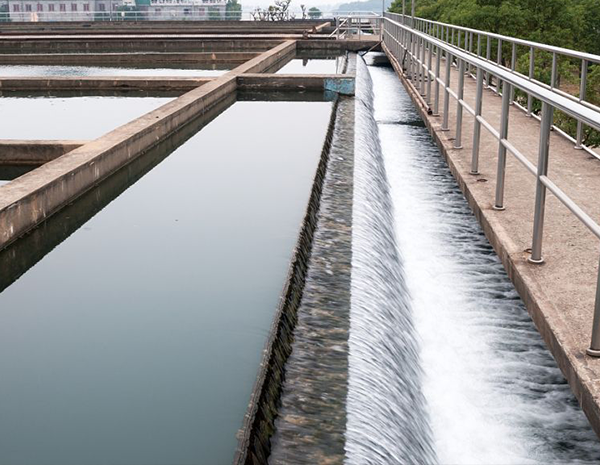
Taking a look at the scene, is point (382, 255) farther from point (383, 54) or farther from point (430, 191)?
point (383, 54)

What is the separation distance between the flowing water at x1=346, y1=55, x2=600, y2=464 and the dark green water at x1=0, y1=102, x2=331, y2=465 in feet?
2.00

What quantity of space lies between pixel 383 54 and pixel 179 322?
2310cm

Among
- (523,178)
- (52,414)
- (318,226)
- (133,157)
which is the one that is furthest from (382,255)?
(133,157)

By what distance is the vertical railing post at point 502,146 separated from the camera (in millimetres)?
5770

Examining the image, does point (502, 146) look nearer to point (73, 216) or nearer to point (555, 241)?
point (555, 241)

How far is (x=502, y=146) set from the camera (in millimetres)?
5953

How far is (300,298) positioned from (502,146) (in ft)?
6.94

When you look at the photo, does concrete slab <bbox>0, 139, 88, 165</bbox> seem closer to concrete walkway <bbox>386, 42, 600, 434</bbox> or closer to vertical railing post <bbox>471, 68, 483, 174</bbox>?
concrete walkway <bbox>386, 42, 600, 434</bbox>

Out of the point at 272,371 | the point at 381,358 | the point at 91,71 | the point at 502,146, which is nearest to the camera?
the point at 272,371

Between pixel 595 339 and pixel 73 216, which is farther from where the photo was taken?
pixel 73 216

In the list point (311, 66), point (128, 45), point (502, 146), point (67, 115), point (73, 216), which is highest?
point (128, 45)

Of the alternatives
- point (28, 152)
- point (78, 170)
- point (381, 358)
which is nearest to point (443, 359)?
point (381, 358)

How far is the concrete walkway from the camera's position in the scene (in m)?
3.96

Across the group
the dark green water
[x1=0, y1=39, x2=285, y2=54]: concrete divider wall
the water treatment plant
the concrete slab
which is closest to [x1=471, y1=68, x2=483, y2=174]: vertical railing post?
the water treatment plant
